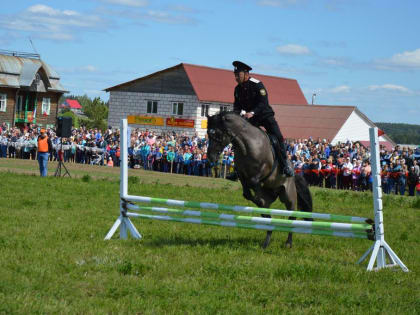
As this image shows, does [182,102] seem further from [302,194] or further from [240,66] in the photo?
[240,66]

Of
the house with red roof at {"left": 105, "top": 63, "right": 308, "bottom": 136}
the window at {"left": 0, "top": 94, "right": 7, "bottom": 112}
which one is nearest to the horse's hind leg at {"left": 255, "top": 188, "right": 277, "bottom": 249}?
the house with red roof at {"left": 105, "top": 63, "right": 308, "bottom": 136}

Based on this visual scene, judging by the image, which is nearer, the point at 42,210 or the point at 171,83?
the point at 42,210

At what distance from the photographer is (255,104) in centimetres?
1051

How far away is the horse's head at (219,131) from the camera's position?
9508 mm

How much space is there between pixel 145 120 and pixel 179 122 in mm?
3838

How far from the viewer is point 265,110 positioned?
10445 millimetres

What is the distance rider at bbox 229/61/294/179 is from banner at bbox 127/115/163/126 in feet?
177

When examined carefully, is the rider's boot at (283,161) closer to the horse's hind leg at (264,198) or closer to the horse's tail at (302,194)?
the horse's hind leg at (264,198)

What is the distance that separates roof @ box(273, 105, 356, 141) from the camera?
54.6 m

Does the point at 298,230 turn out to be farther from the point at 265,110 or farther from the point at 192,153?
the point at 192,153

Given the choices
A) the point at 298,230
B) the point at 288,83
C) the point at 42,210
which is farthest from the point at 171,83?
the point at 298,230

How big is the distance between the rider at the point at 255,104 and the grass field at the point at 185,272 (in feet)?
5.06

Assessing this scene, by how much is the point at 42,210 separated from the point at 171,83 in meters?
53.0

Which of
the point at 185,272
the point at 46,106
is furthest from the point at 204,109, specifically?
the point at 185,272
